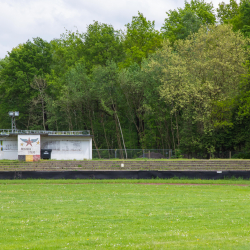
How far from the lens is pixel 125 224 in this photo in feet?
34.0

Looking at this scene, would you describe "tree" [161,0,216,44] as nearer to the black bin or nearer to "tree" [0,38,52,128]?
"tree" [0,38,52,128]

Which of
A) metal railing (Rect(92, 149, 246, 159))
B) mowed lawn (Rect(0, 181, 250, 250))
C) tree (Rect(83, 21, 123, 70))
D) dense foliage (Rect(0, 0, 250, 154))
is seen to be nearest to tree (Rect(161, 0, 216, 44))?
dense foliage (Rect(0, 0, 250, 154))

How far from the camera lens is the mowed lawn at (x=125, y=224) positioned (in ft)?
27.1

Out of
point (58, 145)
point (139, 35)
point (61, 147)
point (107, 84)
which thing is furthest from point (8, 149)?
point (139, 35)

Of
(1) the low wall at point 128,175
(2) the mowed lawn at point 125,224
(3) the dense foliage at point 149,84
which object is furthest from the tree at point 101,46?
(2) the mowed lawn at point 125,224

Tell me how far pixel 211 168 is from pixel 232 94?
15.4 m

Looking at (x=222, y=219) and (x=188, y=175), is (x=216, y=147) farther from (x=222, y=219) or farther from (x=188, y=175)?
(x=222, y=219)

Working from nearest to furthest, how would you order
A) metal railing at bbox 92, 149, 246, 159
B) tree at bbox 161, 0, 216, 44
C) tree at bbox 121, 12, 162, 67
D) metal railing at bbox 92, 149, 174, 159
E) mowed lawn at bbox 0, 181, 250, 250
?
mowed lawn at bbox 0, 181, 250, 250 → metal railing at bbox 92, 149, 246, 159 → metal railing at bbox 92, 149, 174, 159 → tree at bbox 161, 0, 216, 44 → tree at bbox 121, 12, 162, 67

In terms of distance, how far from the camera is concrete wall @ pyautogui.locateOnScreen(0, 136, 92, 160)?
136ft

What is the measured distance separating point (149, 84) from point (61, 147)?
19.3m

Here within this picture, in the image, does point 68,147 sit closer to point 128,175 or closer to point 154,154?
point 154,154

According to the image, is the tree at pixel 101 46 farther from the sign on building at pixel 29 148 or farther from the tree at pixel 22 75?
the sign on building at pixel 29 148

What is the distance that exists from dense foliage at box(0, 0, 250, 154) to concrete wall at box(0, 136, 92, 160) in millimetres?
12366

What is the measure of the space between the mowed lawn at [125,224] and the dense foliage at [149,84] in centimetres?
3154
